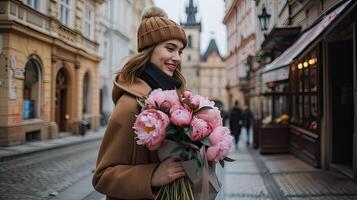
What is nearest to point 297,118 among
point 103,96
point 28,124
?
point 28,124

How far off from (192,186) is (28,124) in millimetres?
4726

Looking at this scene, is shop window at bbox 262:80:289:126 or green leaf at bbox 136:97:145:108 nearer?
green leaf at bbox 136:97:145:108

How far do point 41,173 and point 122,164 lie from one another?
6.63m

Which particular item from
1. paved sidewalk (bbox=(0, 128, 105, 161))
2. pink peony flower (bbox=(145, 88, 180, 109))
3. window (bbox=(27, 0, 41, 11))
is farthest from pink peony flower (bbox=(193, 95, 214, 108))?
window (bbox=(27, 0, 41, 11))

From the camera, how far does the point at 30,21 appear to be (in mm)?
6340

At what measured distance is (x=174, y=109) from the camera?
1.63 metres

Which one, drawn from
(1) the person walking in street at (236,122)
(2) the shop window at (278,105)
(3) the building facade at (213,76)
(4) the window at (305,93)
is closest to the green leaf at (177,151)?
(4) the window at (305,93)

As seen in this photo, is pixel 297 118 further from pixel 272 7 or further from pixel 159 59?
pixel 159 59

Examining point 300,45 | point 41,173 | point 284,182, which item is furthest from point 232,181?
point 41,173

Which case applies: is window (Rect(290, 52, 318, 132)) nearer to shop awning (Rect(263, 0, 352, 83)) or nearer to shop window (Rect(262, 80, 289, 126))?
shop window (Rect(262, 80, 289, 126))

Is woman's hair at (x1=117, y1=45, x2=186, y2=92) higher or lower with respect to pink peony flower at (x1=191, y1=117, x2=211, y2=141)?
higher

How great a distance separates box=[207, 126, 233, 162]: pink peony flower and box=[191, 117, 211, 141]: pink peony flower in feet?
0.20

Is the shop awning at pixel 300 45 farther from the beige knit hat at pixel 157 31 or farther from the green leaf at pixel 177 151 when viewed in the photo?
the green leaf at pixel 177 151

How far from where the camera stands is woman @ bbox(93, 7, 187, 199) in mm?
1740
